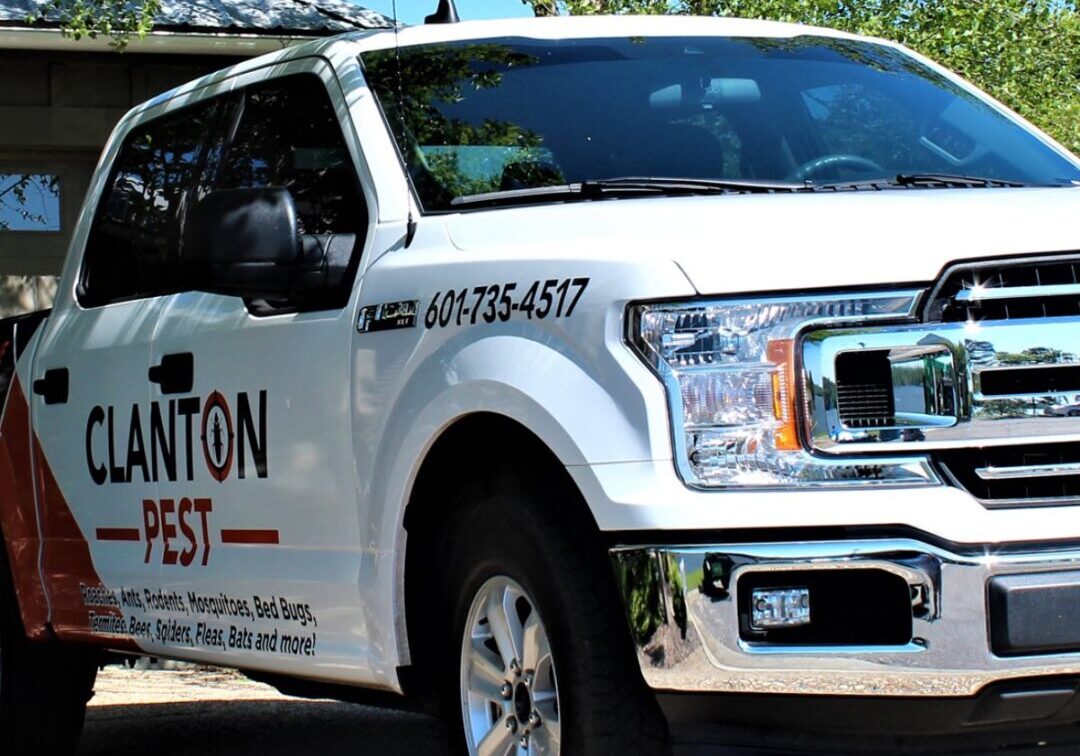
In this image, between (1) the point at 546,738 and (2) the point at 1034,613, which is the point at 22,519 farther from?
(2) the point at 1034,613

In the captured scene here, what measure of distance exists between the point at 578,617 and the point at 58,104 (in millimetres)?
11615

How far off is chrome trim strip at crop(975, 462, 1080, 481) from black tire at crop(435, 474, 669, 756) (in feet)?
2.26

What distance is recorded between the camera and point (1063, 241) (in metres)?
3.37

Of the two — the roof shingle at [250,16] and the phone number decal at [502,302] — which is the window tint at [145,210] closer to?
the phone number decal at [502,302]

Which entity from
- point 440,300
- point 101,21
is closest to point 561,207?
point 440,300

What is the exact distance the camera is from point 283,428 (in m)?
4.65

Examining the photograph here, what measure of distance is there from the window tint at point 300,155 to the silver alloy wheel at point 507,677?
110cm

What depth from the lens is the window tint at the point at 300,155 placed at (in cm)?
472

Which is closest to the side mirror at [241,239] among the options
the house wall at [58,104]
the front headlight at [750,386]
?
the front headlight at [750,386]

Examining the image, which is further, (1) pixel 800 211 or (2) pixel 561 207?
(2) pixel 561 207

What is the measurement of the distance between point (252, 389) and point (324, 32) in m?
8.80

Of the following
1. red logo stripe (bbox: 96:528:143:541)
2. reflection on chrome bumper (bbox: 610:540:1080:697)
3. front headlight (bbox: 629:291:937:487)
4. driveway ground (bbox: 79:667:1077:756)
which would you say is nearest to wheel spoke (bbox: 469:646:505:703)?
reflection on chrome bumper (bbox: 610:540:1080:697)

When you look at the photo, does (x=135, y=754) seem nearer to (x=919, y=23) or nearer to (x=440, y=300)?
(x=440, y=300)

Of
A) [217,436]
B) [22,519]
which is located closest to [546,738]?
[217,436]
